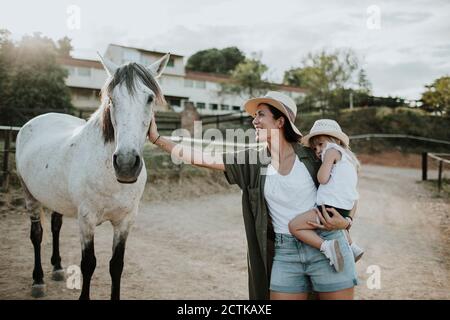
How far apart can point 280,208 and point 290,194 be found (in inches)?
4.4

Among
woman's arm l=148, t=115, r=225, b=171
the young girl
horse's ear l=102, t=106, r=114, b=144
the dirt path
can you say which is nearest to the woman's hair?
the young girl

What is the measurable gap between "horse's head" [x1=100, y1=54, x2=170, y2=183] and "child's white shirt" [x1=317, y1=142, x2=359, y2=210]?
1143mm

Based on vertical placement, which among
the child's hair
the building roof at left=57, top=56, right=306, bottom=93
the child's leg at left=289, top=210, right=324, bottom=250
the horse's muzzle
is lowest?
the child's leg at left=289, top=210, right=324, bottom=250

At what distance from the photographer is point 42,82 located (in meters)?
14.0

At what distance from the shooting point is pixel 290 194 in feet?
7.36

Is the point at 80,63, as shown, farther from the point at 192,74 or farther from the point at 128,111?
the point at 128,111

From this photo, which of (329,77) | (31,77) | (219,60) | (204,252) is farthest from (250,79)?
(204,252)

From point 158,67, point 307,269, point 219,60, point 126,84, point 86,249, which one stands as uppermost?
point 219,60

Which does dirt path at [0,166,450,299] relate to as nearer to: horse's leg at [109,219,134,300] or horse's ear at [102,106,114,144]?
horse's leg at [109,219,134,300]

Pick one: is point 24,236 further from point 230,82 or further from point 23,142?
point 230,82

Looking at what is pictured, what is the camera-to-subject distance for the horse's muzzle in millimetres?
2234

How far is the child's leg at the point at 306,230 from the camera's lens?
6.88 ft

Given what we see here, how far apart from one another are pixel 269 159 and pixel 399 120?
19907mm
